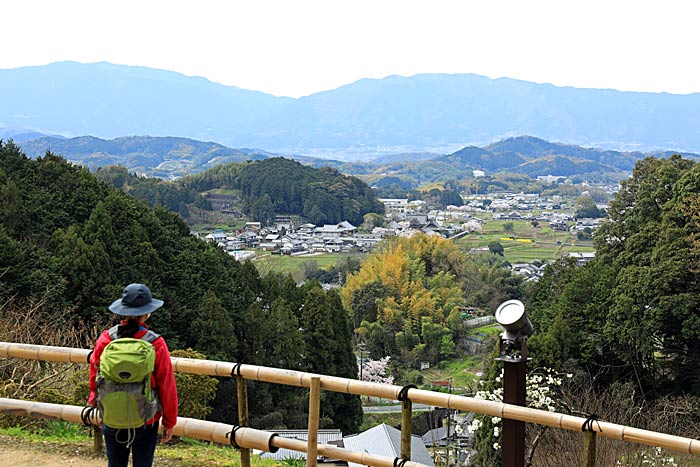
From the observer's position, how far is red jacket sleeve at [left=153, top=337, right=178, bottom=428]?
2.37 meters

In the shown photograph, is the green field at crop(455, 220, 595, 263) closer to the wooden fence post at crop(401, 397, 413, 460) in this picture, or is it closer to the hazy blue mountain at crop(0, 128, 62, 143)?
the wooden fence post at crop(401, 397, 413, 460)

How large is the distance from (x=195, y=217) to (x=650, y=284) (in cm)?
4771

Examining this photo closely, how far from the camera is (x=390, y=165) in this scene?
139125mm

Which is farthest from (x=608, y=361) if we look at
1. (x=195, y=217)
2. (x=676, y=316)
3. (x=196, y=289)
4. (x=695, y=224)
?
(x=195, y=217)

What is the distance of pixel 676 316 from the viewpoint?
43.9 ft

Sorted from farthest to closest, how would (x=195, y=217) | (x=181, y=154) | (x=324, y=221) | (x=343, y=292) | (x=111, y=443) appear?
(x=181, y=154) → (x=324, y=221) → (x=195, y=217) → (x=343, y=292) → (x=111, y=443)

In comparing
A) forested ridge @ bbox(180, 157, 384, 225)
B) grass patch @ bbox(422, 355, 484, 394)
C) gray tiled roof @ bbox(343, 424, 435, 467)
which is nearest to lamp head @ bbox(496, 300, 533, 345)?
gray tiled roof @ bbox(343, 424, 435, 467)

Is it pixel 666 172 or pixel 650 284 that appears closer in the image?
pixel 650 284

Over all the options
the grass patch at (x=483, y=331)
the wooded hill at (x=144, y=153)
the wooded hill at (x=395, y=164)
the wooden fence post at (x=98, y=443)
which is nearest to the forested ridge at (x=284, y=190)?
the grass patch at (x=483, y=331)

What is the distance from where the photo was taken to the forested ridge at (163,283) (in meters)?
14.9

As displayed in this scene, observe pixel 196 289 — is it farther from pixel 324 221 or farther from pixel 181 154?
pixel 181 154

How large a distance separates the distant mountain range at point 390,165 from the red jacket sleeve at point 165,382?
102 metres

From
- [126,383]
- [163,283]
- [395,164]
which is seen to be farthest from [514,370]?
[395,164]

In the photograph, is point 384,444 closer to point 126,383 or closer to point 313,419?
point 313,419
